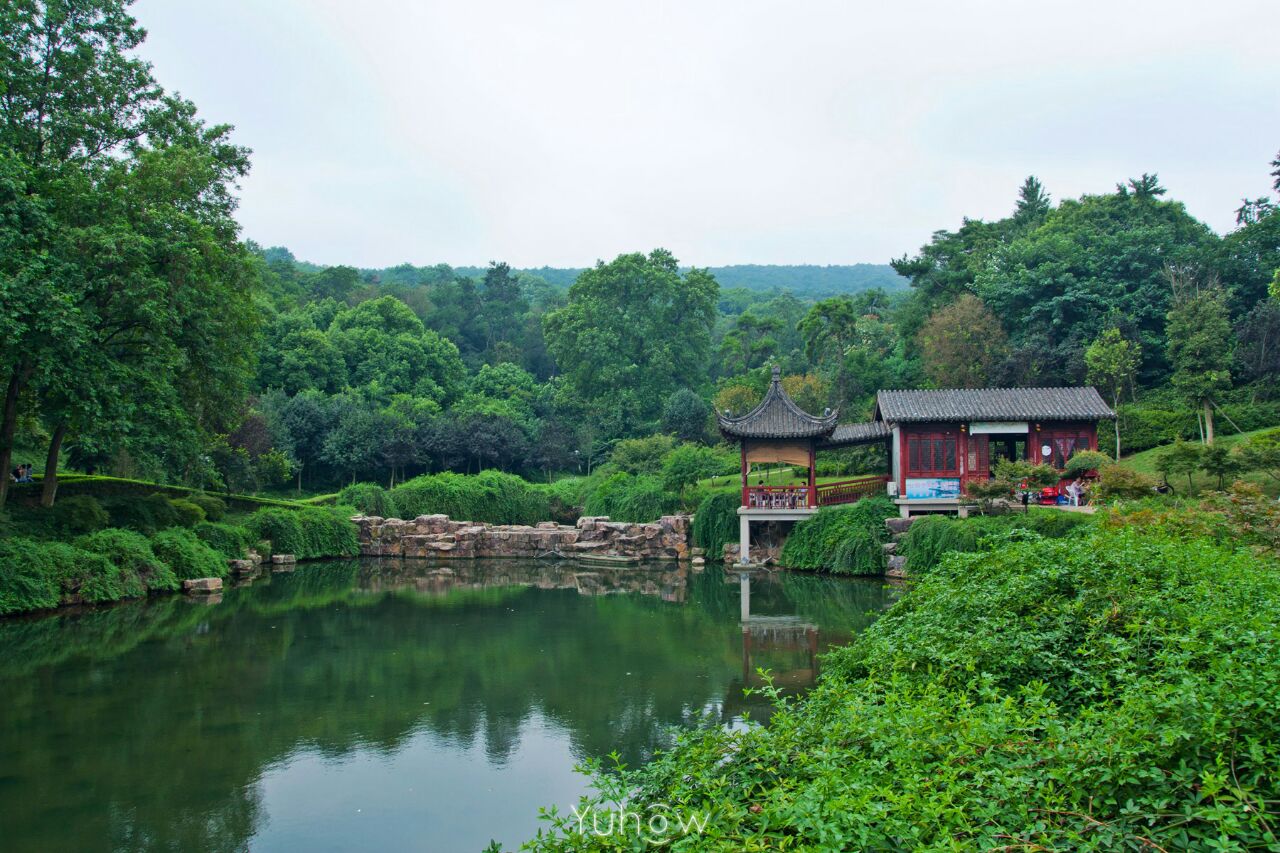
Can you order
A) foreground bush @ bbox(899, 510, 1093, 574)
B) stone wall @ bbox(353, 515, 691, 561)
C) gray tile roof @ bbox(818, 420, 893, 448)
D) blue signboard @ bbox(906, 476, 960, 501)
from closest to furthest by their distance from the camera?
foreground bush @ bbox(899, 510, 1093, 574) < blue signboard @ bbox(906, 476, 960, 501) < gray tile roof @ bbox(818, 420, 893, 448) < stone wall @ bbox(353, 515, 691, 561)

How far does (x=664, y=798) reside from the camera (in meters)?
4.93

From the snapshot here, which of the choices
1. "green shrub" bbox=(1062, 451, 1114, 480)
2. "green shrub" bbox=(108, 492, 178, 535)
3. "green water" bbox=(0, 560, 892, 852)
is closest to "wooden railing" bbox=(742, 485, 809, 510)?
"green water" bbox=(0, 560, 892, 852)

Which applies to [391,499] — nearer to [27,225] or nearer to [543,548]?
[543,548]

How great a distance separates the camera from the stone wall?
25.6m

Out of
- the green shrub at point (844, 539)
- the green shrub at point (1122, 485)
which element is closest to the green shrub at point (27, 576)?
the green shrub at point (844, 539)

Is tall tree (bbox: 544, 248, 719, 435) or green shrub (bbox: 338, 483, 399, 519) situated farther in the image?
tall tree (bbox: 544, 248, 719, 435)

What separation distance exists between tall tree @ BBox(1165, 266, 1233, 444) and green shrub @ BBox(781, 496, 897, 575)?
8.18m

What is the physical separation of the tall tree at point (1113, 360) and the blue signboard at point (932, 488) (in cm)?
610

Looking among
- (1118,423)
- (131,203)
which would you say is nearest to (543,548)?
(131,203)

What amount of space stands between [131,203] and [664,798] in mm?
16125

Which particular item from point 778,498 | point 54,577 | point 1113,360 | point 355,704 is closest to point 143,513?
point 54,577

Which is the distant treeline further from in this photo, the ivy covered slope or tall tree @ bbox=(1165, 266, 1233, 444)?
the ivy covered slope

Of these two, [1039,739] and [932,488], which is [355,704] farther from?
[932,488]

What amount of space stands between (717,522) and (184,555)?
12.2 meters
